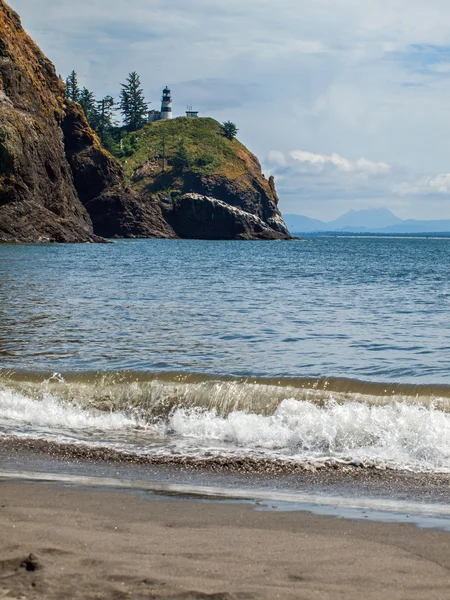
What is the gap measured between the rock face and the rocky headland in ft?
0.45

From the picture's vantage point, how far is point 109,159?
100000 millimetres

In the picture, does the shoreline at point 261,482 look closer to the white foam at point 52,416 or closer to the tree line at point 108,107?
the white foam at point 52,416

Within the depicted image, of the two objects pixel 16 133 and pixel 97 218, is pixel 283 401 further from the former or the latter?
pixel 97 218

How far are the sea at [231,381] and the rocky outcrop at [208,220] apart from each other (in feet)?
322

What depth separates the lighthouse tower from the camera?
168 meters

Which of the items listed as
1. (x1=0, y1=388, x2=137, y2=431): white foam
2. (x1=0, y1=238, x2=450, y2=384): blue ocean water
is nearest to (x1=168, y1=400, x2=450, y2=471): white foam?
(x1=0, y1=388, x2=137, y2=431): white foam

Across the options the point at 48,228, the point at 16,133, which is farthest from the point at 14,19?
the point at 48,228

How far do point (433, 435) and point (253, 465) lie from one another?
7.90 feet

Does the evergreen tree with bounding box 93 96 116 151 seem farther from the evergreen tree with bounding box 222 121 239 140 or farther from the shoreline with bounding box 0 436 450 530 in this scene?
the shoreline with bounding box 0 436 450 530

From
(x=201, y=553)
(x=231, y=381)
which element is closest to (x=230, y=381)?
(x=231, y=381)

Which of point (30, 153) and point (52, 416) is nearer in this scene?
point (52, 416)

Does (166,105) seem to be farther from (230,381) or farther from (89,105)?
(230,381)

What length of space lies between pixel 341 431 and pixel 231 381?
3077 millimetres

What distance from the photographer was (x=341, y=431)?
891 cm
